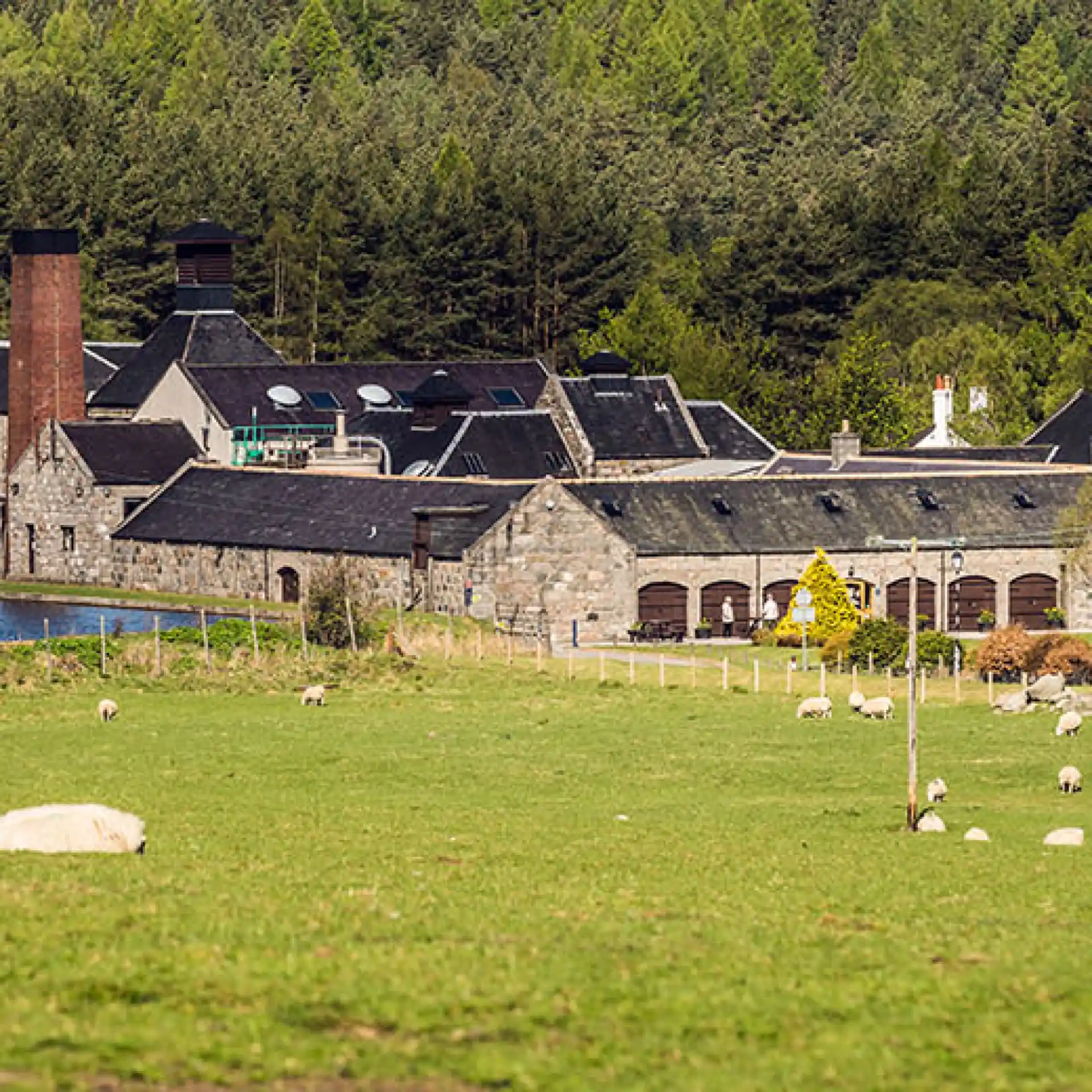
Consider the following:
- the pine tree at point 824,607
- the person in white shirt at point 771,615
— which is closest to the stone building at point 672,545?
the person in white shirt at point 771,615

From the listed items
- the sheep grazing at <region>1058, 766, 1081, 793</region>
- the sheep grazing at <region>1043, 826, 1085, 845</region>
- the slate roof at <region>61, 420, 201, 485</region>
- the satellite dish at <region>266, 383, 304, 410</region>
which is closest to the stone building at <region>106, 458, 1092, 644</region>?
the slate roof at <region>61, 420, 201, 485</region>

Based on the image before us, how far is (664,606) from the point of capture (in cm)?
8231

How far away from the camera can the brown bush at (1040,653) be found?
65594 mm

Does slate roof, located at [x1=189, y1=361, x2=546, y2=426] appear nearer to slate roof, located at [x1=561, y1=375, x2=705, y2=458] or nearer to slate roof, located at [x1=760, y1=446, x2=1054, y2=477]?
slate roof, located at [x1=561, y1=375, x2=705, y2=458]

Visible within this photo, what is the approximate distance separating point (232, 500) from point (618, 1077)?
7738cm

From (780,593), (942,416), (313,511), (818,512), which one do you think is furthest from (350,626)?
(942,416)

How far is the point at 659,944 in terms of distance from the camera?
24031 mm

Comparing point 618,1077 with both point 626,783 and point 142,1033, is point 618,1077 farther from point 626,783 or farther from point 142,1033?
point 626,783

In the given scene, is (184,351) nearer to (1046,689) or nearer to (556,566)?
(556,566)

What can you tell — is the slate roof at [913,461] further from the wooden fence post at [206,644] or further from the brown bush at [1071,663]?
the wooden fence post at [206,644]

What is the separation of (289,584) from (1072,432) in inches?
1270

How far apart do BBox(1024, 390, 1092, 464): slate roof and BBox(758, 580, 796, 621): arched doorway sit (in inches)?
907

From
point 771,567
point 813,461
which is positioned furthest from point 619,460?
point 771,567

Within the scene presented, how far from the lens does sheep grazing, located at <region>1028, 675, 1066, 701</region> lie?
56625 mm
